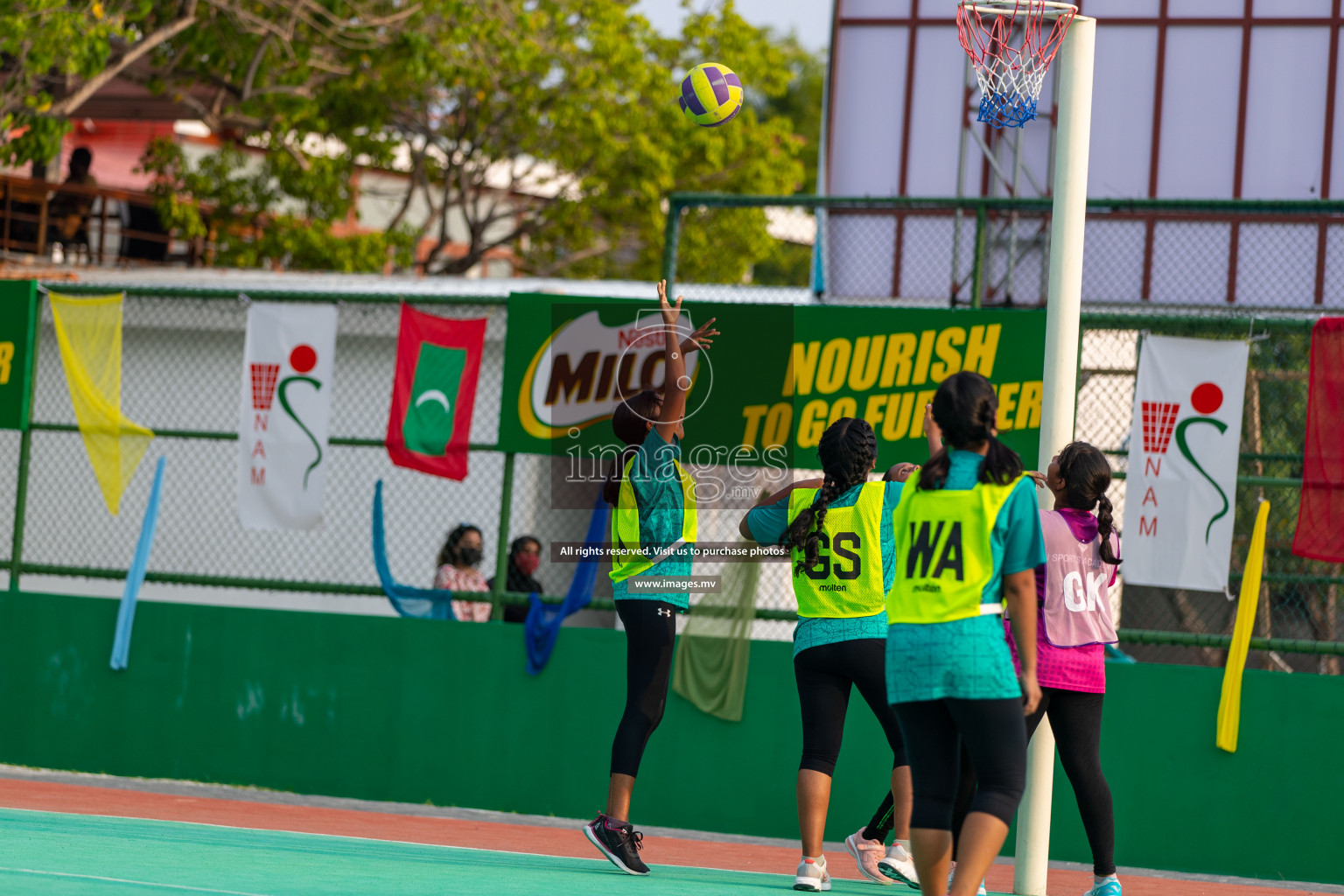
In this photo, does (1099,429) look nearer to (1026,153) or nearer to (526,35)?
(1026,153)

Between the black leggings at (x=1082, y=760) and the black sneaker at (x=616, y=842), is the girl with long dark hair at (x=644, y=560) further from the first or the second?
the black leggings at (x=1082, y=760)

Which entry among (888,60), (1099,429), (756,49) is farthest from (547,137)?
(1099,429)

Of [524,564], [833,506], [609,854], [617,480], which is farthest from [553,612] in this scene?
[833,506]

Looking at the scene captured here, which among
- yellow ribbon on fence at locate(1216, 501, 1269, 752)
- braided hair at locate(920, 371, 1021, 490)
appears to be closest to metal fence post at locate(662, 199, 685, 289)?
yellow ribbon on fence at locate(1216, 501, 1269, 752)

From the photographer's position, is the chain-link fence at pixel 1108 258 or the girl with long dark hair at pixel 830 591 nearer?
the girl with long dark hair at pixel 830 591

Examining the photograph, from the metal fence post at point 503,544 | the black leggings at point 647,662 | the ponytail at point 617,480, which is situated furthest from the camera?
the metal fence post at point 503,544

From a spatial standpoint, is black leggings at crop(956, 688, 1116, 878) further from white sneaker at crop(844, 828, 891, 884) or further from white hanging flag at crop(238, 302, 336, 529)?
white hanging flag at crop(238, 302, 336, 529)

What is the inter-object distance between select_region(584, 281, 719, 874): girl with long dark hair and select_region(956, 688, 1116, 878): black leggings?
4.69ft

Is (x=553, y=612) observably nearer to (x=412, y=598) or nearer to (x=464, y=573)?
(x=464, y=573)

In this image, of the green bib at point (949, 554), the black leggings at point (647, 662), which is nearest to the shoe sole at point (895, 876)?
the black leggings at point (647, 662)

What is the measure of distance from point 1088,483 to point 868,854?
2.05 m

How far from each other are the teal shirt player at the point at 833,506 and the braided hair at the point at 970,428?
1157mm

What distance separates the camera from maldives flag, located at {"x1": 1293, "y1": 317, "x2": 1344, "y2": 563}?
316 inches

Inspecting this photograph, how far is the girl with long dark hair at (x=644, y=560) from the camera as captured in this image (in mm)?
6430
